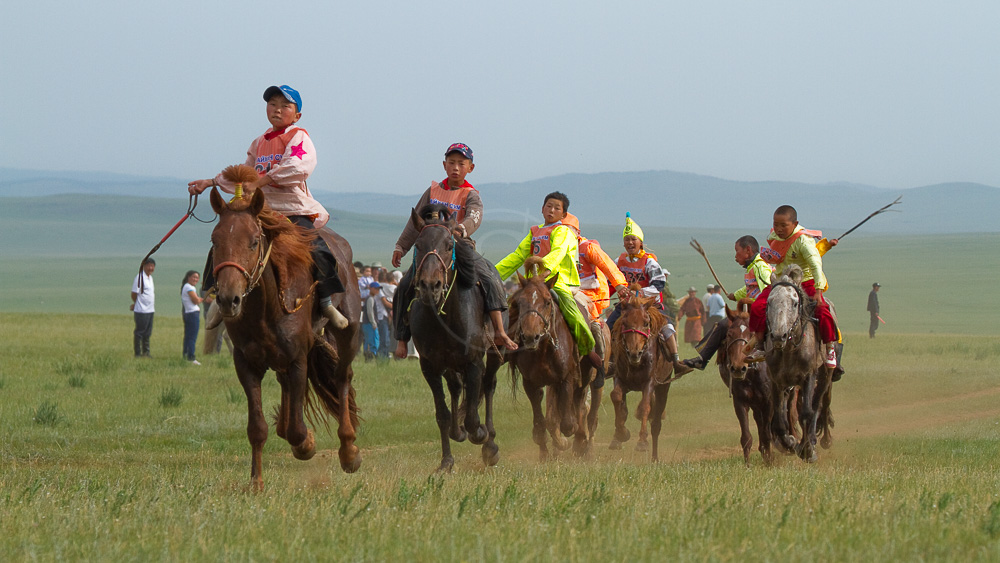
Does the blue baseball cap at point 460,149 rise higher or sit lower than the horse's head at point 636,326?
higher

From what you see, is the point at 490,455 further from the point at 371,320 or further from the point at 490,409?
the point at 371,320

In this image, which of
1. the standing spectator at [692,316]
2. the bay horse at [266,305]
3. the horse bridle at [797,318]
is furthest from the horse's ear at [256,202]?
the standing spectator at [692,316]

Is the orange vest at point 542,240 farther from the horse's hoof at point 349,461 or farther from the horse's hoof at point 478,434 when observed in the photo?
the horse's hoof at point 349,461

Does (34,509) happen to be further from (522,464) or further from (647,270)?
(647,270)

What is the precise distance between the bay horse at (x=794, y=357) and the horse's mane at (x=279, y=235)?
4488 millimetres

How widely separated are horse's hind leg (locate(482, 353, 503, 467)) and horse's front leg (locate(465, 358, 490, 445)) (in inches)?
5.9

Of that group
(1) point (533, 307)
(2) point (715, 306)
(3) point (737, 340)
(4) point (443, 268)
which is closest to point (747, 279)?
(3) point (737, 340)

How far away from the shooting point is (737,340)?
41.1ft

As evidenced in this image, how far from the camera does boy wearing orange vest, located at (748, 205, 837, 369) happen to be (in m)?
11.5

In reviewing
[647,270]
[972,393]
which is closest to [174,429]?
[647,270]

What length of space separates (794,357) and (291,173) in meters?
5.15

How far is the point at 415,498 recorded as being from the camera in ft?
23.6

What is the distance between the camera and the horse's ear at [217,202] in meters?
7.95

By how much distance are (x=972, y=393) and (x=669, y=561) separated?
55.6 ft
